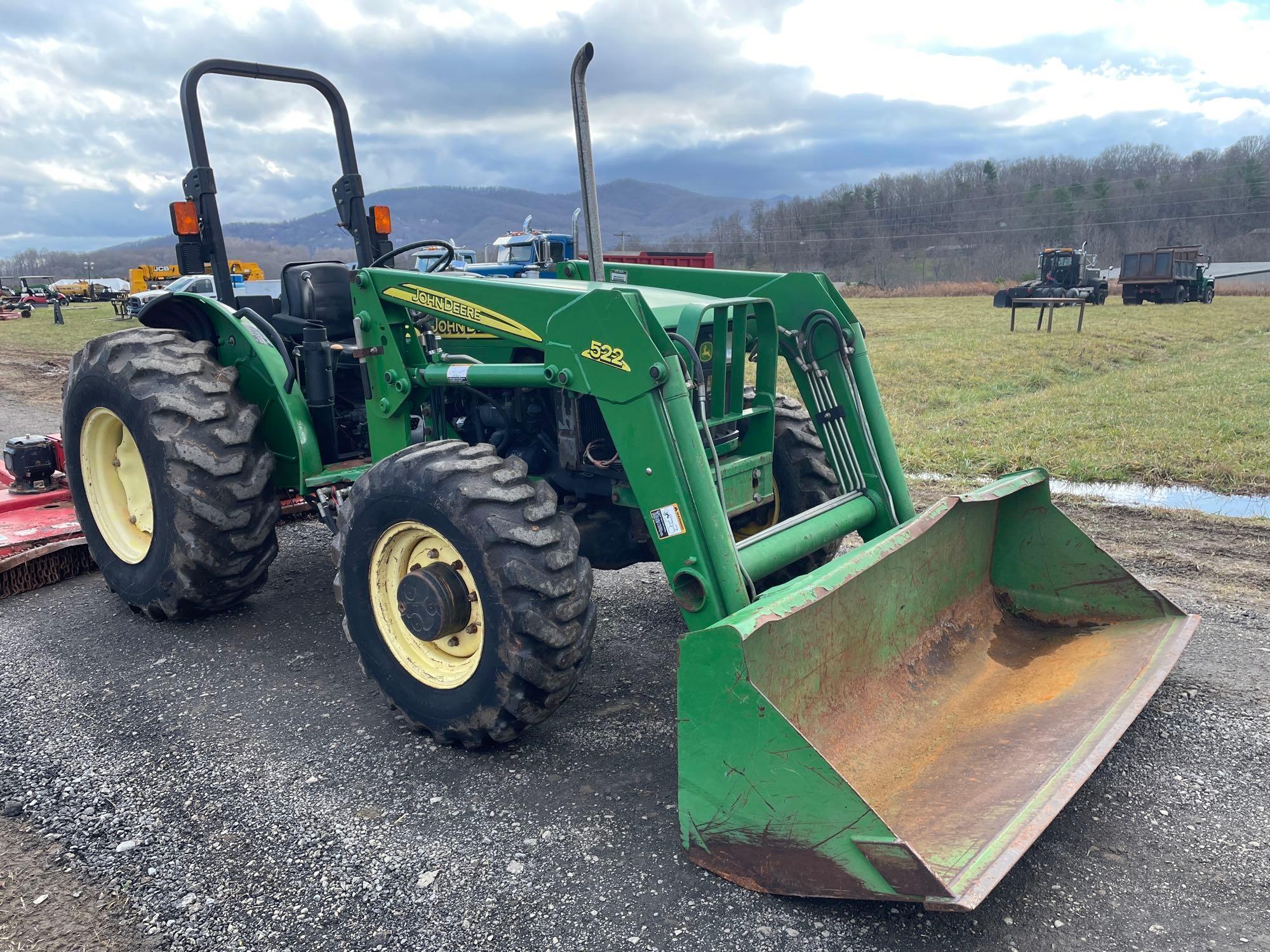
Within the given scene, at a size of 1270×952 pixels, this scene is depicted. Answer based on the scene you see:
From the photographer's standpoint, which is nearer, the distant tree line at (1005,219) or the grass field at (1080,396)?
the grass field at (1080,396)

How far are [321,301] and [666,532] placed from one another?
275 centimetres

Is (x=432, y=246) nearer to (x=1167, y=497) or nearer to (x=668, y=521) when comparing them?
(x=668, y=521)

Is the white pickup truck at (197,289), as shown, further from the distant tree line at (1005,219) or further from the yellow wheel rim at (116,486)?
the distant tree line at (1005,219)

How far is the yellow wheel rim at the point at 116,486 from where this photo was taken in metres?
5.16

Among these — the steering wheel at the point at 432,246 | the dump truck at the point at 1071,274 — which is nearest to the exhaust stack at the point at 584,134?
the steering wheel at the point at 432,246

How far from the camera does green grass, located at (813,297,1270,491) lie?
333 inches

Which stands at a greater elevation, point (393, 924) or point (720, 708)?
point (720, 708)

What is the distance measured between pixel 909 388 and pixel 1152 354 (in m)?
8.51

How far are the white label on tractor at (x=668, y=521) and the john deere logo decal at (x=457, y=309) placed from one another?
93cm

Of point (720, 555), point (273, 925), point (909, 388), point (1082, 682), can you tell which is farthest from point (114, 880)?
point (909, 388)

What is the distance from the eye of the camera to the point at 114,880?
293 centimetres

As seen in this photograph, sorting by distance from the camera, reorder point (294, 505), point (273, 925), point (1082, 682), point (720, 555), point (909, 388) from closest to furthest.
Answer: point (273, 925), point (720, 555), point (1082, 682), point (294, 505), point (909, 388)

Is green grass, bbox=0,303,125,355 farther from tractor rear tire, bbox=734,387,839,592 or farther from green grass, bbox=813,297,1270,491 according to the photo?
tractor rear tire, bbox=734,387,839,592

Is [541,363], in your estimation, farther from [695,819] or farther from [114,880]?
[114,880]
